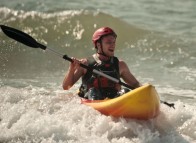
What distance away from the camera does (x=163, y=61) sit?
1041 cm

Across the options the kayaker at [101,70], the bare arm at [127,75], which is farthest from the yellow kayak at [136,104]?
the bare arm at [127,75]

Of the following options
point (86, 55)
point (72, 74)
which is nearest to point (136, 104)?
point (72, 74)

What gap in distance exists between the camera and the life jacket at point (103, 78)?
614cm

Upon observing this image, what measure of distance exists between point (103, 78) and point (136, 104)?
80 centimetres

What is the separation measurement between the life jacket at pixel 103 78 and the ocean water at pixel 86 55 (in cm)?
35

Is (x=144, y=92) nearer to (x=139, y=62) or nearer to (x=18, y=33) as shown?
(x=18, y=33)

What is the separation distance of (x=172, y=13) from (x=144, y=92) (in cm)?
893

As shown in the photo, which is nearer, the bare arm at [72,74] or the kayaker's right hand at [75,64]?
the kayaker's right hand at [75,64]

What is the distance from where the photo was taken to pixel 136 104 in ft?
18.0

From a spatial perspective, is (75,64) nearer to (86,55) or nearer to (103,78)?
(103,78)

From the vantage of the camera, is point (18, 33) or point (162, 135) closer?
point (162, 135)

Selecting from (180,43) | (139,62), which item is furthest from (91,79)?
(180,43)

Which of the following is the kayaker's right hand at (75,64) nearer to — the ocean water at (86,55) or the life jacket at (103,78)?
the life jacket at (103,78)

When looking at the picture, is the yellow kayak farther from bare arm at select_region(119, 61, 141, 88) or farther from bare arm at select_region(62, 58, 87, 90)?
bare arm at select_region(119, 61, 141, 88)
